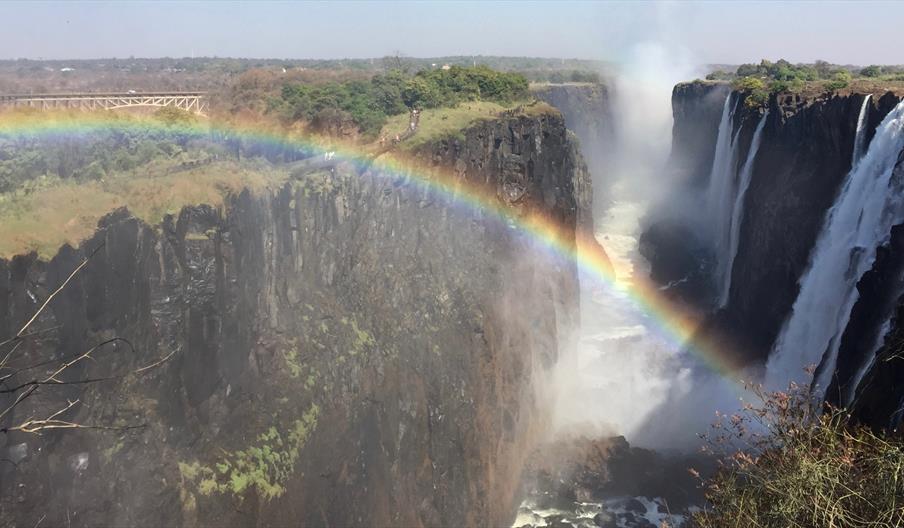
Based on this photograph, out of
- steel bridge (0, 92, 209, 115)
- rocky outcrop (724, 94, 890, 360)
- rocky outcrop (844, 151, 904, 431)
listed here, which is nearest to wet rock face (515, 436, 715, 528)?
rocky outcrop (844, 151, 904, 431)

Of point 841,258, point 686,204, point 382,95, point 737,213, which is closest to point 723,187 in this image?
point 737,213

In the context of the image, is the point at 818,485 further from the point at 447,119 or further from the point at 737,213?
the point at 737,213

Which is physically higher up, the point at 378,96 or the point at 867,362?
the point at 378,96

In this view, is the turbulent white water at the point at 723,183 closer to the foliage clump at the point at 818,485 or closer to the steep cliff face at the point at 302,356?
the steep cliff face at the point at 302,356

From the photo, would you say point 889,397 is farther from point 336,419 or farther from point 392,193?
point 392,193

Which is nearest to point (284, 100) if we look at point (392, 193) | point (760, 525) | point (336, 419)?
point (392, 193)
